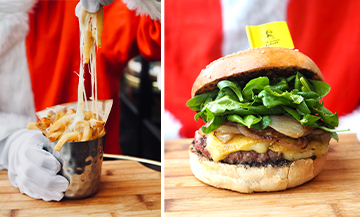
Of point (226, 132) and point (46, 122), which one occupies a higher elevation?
point (46, 122)

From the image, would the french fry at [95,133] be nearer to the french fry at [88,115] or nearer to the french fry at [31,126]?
the french fry at [88,115]

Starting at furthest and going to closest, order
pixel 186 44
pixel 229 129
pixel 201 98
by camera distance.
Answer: pixel 186 44 < pixel 201 98 < pixel 229 129

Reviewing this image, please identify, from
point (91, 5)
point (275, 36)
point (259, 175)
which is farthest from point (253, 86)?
point (91, 5)

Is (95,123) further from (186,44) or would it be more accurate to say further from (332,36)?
(332,36)

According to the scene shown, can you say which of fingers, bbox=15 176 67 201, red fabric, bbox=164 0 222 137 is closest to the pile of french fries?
fingers, bbox=15 176 67 201

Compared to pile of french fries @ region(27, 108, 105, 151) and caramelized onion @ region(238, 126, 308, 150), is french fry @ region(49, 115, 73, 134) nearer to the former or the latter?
pile of french fries @ region(27, 108, 105, 151)

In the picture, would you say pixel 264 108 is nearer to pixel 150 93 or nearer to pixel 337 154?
pixel 150 93

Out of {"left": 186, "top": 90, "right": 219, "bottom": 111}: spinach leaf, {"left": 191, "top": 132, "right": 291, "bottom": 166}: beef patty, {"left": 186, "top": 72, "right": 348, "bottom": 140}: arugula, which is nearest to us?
{"left": 186, "top": 72, "right": 348, "bottom": 140}: arugula
